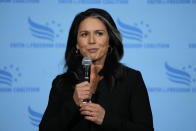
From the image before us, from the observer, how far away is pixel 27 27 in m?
3.09

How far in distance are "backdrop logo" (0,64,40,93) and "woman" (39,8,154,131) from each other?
4.92ft

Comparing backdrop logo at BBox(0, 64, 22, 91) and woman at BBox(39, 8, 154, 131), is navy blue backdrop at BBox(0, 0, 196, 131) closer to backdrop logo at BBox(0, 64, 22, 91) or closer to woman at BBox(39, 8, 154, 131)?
backdrop logo at BBox(0, 64, 22, 91)

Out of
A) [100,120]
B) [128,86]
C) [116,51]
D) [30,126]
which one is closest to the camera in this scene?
[100,120]

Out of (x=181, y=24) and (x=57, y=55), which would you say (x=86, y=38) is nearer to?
(x=57, y=55)

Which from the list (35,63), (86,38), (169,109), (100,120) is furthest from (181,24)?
(100,120)

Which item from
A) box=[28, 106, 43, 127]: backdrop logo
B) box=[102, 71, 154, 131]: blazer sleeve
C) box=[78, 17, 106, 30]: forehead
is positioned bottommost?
box=[28, 106, 43, 127]: backdrop logo

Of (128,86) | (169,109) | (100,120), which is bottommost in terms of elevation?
(169,109)

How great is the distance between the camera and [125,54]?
307cm

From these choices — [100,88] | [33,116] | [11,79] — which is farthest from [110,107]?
[11,79]

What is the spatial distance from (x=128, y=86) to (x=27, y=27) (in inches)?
75.3

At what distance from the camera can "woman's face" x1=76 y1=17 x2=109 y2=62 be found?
1520 mm

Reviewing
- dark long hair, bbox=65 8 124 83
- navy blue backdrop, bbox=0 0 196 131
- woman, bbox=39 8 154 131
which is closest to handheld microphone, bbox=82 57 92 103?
woman, bbox=39 8 154 131

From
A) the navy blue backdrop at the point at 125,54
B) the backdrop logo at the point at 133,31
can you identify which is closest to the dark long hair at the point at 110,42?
the navy blue backdrop at the point at 125,54

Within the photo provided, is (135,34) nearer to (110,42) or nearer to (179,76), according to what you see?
(179,76)
